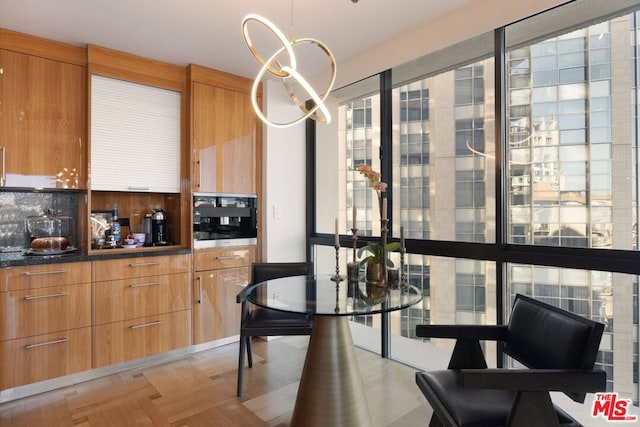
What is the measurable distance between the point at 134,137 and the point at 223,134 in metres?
0.74

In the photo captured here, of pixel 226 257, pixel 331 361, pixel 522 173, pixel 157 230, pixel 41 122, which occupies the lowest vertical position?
pixel 331 361

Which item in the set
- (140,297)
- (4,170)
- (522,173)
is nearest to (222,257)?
(140,297)

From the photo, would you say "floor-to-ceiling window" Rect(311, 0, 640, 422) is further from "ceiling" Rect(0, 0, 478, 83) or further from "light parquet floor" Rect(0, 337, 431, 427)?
"light parquet floor" Rect(0, 337, 431, 427)

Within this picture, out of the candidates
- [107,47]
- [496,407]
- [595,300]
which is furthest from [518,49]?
[107,47]

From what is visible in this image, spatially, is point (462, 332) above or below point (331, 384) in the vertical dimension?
above

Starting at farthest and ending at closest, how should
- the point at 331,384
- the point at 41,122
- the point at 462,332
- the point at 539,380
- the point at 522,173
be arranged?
the point at 41,122, the point at 522,173, the point at 331,384, the point at 462,332, the point at 539,380

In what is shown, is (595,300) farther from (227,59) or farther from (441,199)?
(227,59)

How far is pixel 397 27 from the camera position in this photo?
2.52 m

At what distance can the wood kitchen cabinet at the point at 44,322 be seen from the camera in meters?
2.28

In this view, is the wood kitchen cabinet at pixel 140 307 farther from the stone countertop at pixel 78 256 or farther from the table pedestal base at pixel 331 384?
the table pedestal base at pixel 331 384

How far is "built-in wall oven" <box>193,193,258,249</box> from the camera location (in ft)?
10.4

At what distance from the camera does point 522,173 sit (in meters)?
2.16

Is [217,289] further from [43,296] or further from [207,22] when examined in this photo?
[207,22]

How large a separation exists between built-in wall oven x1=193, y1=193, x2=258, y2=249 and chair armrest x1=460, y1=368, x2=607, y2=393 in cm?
252
